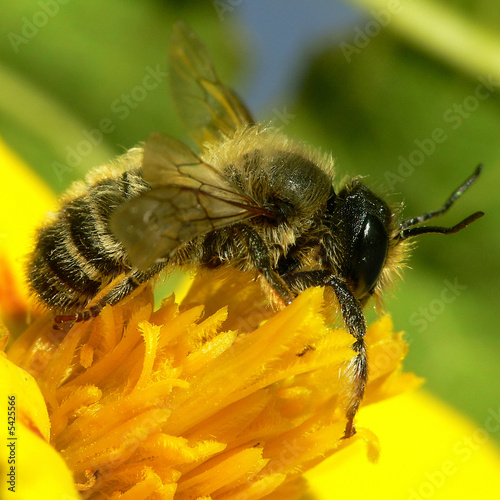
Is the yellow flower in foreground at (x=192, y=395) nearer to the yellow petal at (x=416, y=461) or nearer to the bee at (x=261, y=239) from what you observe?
the bee at (x=261, y=239)

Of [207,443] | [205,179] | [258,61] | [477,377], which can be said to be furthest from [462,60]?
[207,443]

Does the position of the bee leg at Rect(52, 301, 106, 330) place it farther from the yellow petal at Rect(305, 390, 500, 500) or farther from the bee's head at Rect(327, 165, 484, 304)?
the yellow petal at Rect(305, 390, 500, 500)

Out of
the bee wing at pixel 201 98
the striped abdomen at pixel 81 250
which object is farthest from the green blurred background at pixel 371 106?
the striped abdomen at pixel 81 250

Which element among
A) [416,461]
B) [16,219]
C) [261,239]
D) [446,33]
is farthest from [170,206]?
[446,33]

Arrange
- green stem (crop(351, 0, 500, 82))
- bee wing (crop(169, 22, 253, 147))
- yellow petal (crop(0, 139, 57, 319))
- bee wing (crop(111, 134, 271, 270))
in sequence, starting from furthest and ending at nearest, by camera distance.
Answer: green stem (crop(351, 0, 500, 82)), bee wing (crop(169, 22, 253, 147)), yellow petal (crop(0, 139, 57, 319)), bee wing (crop(111, 134, 271, 270))

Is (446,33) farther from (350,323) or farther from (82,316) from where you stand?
(82,316)

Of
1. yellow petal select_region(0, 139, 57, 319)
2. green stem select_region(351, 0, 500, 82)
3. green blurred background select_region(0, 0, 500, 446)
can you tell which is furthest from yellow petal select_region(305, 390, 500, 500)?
green stem select_region(351, 0, 500, 82)
